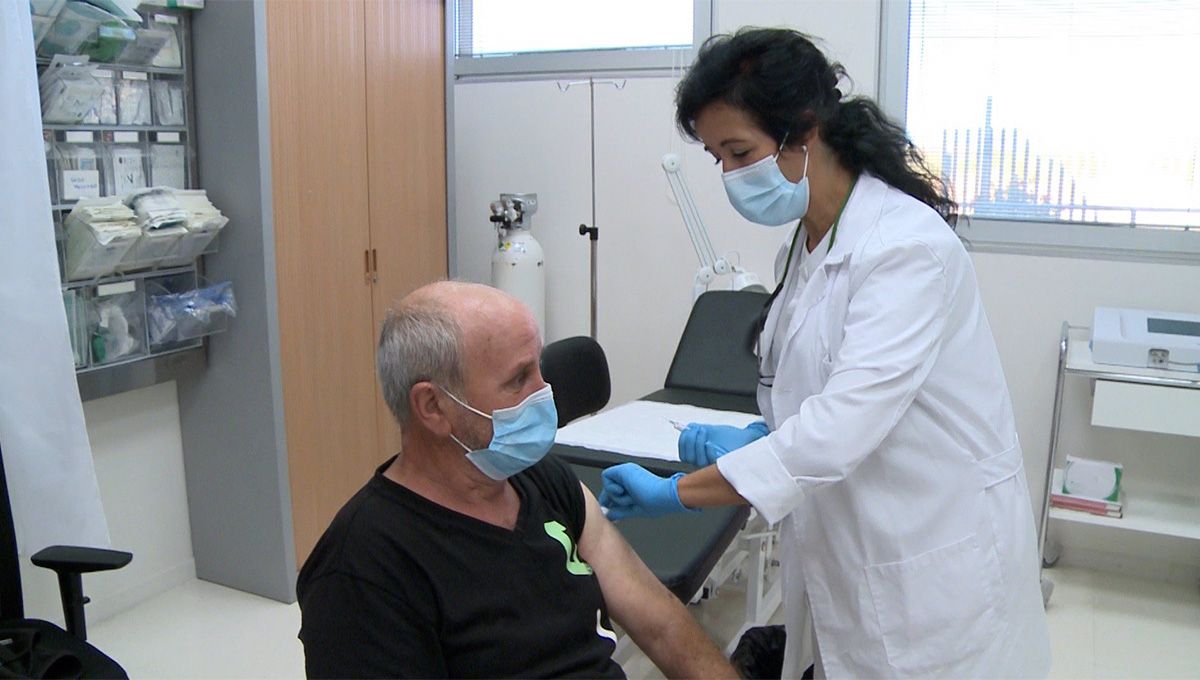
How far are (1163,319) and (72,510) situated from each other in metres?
2.97

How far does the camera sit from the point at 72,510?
7.50ft

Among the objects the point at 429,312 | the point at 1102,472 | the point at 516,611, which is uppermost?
the point at 429,312

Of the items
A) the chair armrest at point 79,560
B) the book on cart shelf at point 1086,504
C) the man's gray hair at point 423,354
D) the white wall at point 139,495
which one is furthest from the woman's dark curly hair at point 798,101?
the white wall at point 139,495

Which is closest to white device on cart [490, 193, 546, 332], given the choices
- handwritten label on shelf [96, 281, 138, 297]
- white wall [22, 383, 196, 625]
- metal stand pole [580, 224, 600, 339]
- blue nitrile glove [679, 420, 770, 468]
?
metal stand pole [580, 224, 600, 339]

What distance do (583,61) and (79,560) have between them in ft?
8.62

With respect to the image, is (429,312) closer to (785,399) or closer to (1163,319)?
(785,399)

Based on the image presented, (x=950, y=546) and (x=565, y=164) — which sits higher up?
(x=565, y=164)

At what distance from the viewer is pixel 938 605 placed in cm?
146

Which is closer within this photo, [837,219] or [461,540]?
[461,540]

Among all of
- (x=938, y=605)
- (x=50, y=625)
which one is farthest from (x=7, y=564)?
(x=938, y=605)

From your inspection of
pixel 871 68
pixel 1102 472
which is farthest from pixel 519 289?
pixel 1102 472

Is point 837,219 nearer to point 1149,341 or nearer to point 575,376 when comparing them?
point 575,376

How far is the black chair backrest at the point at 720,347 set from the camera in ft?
9.89

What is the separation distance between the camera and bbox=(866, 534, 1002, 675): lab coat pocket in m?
1.46
